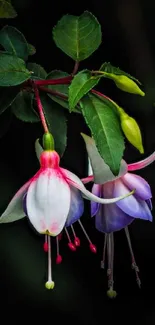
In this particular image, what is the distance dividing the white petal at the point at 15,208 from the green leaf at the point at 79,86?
0.12 meters

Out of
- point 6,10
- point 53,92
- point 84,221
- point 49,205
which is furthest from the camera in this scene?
point 84,221

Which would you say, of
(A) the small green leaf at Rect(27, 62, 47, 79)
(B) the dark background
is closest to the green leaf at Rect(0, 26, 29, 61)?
(A) the small green leaf at Rect(27, 62, 47, 79)

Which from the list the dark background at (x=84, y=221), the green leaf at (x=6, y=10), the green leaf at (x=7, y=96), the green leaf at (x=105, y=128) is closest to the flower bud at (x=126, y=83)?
the green leaf at (x=105, y=128)

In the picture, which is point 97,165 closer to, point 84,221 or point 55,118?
point 55,118

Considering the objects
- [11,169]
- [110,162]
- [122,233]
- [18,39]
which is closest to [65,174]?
[110,162]

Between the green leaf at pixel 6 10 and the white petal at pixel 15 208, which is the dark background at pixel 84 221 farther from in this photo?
the white petal at pixel 15 208

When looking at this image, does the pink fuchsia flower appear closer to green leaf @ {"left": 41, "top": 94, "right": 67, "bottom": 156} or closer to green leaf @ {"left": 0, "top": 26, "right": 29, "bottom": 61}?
green leaf @ {"left": 41, "top": 94, "right": 67, "bottom": 156}

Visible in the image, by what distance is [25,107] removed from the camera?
35.2 inches

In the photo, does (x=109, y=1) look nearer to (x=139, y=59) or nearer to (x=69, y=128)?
(x=139, y=59)

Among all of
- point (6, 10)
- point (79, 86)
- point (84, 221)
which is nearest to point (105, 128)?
point (79, 86)

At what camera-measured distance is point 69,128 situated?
1465 mm

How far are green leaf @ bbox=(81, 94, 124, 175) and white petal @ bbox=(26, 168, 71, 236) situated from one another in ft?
0.23

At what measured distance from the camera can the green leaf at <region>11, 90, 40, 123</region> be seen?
2.92ft

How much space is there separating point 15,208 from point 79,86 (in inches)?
6.7
